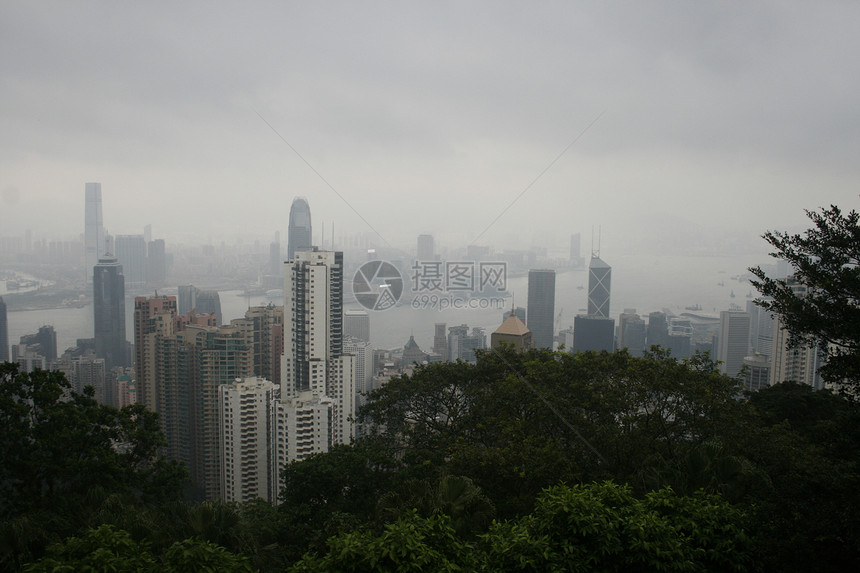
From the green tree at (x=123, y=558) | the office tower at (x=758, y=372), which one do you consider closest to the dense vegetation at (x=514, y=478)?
the green tree at (x=123, y=558)

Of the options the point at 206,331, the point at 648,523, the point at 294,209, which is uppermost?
the point at 294,209

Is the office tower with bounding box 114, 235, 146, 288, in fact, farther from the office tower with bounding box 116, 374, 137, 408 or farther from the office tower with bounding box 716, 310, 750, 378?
the office tower with bounding box 716, 310, 750, 378

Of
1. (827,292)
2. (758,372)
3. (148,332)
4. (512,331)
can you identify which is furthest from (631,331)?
(148,332)

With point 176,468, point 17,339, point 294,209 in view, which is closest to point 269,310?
point 294,209

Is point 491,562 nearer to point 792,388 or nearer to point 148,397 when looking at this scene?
point 792,388

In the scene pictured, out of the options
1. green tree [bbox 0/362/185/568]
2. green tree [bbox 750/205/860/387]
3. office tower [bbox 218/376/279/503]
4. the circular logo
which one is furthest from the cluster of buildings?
green tree [bbox 750/205/860/387]

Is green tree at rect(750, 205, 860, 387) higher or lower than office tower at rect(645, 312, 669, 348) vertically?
higher

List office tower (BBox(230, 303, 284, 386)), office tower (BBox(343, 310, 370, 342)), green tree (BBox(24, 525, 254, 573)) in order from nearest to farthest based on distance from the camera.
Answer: green tree (BBox(24, 525, 254, 573)) → office tower (BBox(343, 310, 370, 342)) → office tower (BBox(230, 303, 284, 386))
